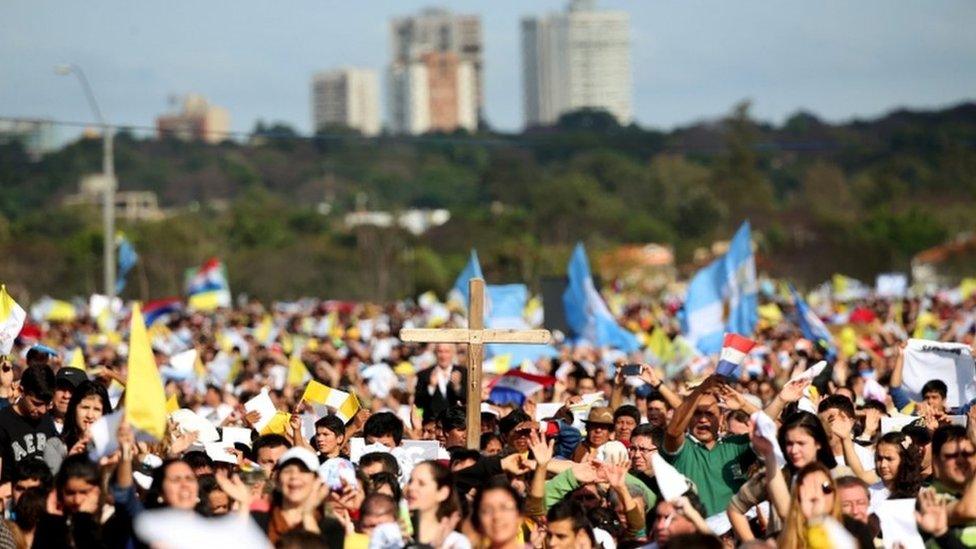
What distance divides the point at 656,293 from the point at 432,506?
6086 centimetres

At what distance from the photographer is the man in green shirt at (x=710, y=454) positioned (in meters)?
9.98

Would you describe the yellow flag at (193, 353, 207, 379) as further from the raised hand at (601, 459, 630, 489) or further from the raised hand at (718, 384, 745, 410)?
the raised hand at (601, 459, 630, 489)

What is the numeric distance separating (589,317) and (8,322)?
40.3 ft

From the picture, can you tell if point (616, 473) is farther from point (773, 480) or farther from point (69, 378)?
point (69, 378)

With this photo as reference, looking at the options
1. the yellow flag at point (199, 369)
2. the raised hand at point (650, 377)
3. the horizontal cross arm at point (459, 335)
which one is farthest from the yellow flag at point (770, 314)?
the raised hand at point (650, 377)

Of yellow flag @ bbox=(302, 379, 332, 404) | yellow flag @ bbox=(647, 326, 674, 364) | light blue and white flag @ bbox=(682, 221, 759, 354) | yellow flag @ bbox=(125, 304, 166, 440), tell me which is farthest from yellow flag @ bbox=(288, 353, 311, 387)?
yellow flag @ bbox=(125, 304, 166, 440)

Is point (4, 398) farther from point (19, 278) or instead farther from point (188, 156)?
point (188, 156)

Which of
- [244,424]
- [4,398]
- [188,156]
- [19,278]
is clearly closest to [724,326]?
[244,424]

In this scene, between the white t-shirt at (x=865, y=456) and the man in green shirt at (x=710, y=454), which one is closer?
the man in green shirt at (x=710, y=454)

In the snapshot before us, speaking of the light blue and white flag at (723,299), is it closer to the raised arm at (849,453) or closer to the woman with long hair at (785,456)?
the raised arm at (849,453)

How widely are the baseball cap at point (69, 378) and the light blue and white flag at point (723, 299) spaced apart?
12.4 m

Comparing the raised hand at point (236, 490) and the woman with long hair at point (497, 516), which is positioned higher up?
the raised hand at point (236, 490)

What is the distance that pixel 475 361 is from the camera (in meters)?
11.5

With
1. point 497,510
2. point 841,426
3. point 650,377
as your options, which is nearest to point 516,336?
point 650,377
